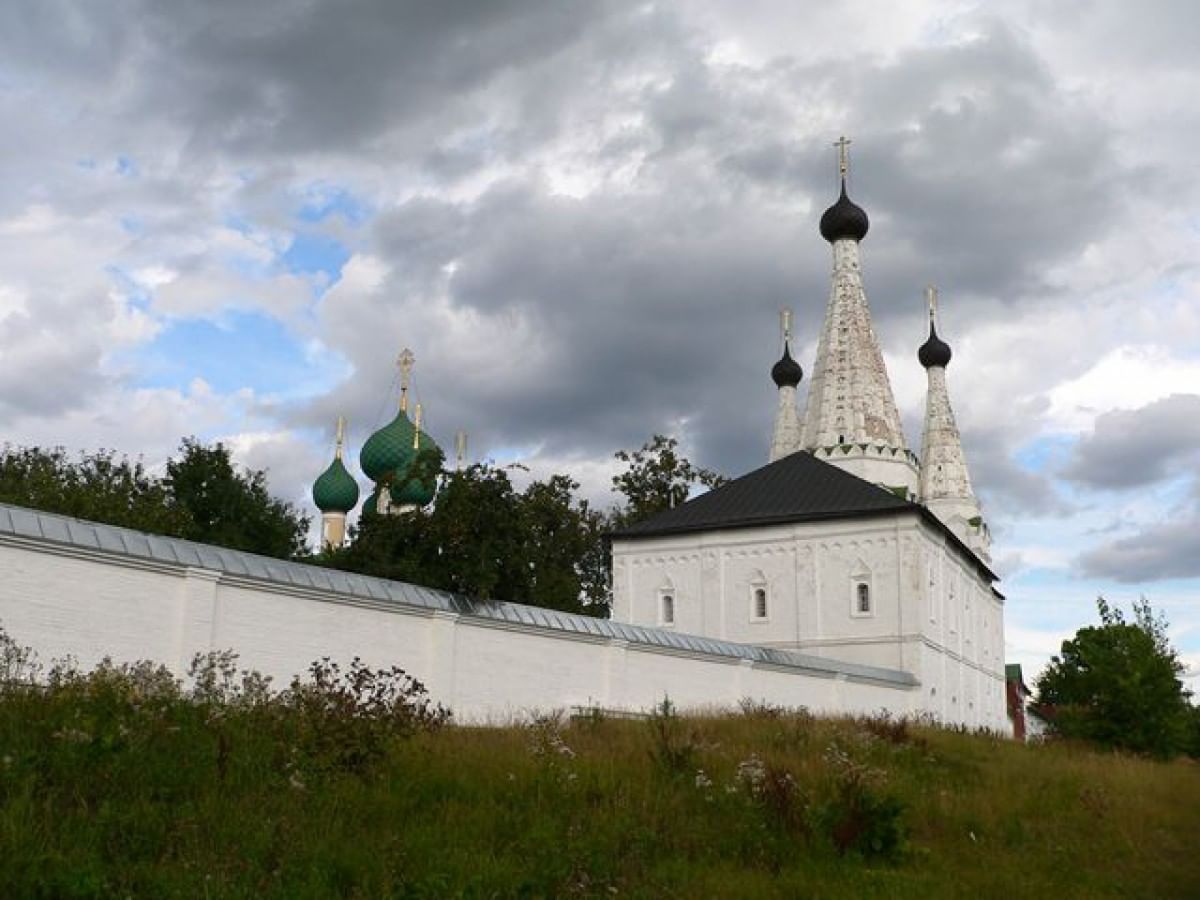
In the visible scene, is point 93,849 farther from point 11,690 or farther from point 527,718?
point 527,718

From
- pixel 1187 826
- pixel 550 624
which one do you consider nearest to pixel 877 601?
pixel 550 624

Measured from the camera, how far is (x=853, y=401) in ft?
141

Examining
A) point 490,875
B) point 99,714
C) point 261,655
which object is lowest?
point 490,875

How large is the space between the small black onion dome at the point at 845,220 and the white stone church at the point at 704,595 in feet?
0.22

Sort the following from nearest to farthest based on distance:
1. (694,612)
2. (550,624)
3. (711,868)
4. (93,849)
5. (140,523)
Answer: (93,849)
(711,868)
(550,624)
(140,523)
(694,612)

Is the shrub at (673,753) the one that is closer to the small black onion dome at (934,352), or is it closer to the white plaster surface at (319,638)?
the white plaster surface at (319,638)

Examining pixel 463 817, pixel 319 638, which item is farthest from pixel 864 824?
pixel 319 638

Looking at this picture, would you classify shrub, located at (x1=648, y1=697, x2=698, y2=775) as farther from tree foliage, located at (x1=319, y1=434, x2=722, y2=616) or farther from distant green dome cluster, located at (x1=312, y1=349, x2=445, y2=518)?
distant green dome cluster, located at (x1=312, y1=349, x2=445, y2=518)

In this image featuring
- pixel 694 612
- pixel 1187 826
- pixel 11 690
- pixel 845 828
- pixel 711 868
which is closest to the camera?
pixel 711 868

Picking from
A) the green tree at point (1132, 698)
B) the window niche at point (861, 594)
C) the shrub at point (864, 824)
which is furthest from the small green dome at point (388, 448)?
the shrub at point (864, 824)

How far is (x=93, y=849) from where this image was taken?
692 centimetres

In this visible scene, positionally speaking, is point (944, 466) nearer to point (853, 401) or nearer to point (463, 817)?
point (853, 401)

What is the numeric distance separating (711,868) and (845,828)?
4.04 feet

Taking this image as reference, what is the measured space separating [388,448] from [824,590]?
20.5 m
